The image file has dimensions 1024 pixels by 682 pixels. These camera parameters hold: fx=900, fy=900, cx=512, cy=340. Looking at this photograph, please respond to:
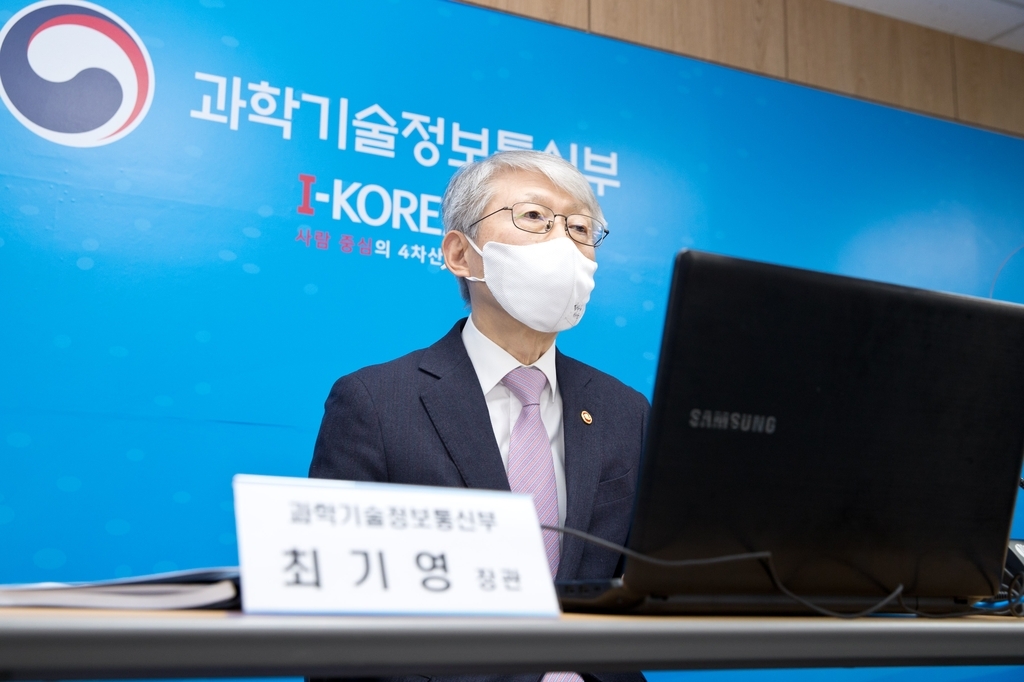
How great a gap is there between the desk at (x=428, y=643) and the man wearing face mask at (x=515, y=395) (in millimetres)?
618

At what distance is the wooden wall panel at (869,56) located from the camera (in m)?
3.16

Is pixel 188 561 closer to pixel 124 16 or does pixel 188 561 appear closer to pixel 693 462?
pixel 124 16

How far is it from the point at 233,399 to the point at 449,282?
0.65m

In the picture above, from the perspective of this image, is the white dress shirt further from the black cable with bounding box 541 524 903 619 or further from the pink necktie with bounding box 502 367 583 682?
the black cable with bounding box 541 524 903 619

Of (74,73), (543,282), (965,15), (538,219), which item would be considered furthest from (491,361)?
(965,15)

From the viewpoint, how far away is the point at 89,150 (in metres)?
2.05

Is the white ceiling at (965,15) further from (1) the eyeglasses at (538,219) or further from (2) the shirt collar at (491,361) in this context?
(2) the shirt collar at (491,361)

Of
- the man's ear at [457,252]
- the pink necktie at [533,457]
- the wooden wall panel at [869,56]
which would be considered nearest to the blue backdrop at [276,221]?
the wooden wall panel at [869,56]

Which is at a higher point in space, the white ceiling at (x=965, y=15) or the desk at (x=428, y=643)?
the white ceiling at (x=965, y=15)

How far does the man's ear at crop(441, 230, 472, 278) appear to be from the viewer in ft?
5.68

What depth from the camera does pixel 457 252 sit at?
175cm

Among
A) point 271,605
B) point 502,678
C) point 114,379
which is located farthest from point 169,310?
point 271,605

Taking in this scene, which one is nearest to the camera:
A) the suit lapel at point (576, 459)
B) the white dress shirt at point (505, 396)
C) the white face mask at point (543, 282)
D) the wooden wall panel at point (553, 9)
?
the suit lapel at point (576, 459)

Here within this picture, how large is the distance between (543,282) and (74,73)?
1.28 m
